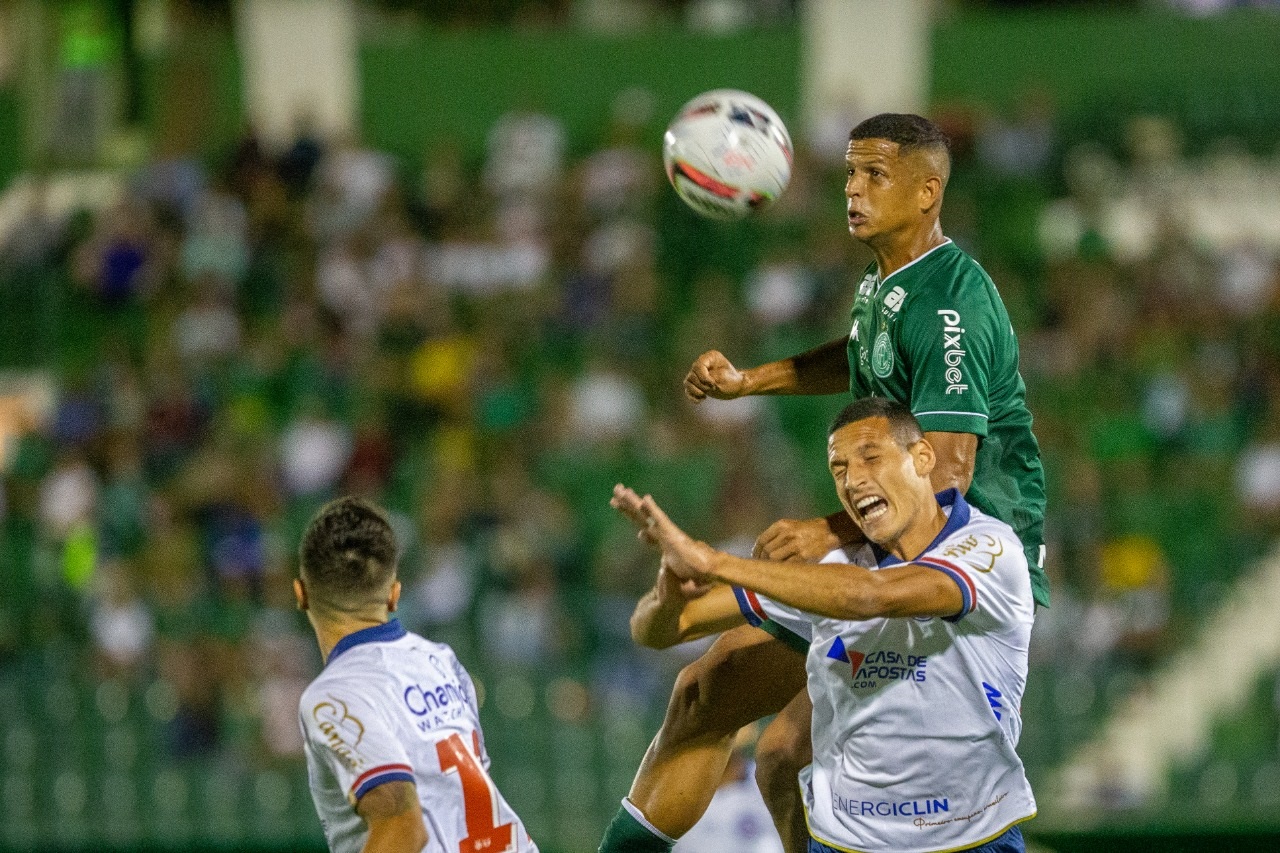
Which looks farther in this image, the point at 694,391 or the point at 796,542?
the point at 694,391

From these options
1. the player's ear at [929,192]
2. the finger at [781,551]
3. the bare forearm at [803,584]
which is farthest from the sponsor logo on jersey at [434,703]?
the player's ear at [929,192]

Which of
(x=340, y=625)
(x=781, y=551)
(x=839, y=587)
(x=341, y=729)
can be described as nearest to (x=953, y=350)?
(x=781, y=551)

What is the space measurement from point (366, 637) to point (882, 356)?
146 centimetres

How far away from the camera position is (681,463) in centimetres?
1188

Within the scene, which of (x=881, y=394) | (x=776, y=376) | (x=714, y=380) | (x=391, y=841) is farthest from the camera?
(x=776, y=376)

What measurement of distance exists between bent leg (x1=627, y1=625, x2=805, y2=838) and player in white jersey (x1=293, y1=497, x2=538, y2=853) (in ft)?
3.04

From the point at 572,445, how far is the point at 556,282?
205cm

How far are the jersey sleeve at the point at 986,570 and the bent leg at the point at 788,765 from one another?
32.6 inches

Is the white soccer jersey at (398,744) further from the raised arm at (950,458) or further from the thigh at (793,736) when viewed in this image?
the raised arm at (950,458)

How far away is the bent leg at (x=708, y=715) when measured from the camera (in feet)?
16.2

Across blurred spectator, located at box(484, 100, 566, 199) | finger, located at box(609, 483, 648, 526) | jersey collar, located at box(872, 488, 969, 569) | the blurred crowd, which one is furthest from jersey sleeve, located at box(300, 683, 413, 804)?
blurred spectator, located at box(484, 100, 566, 199)

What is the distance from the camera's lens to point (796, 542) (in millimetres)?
4465

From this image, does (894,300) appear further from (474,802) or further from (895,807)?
(474,802)

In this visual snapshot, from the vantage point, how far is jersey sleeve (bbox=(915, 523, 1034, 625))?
162 inches
